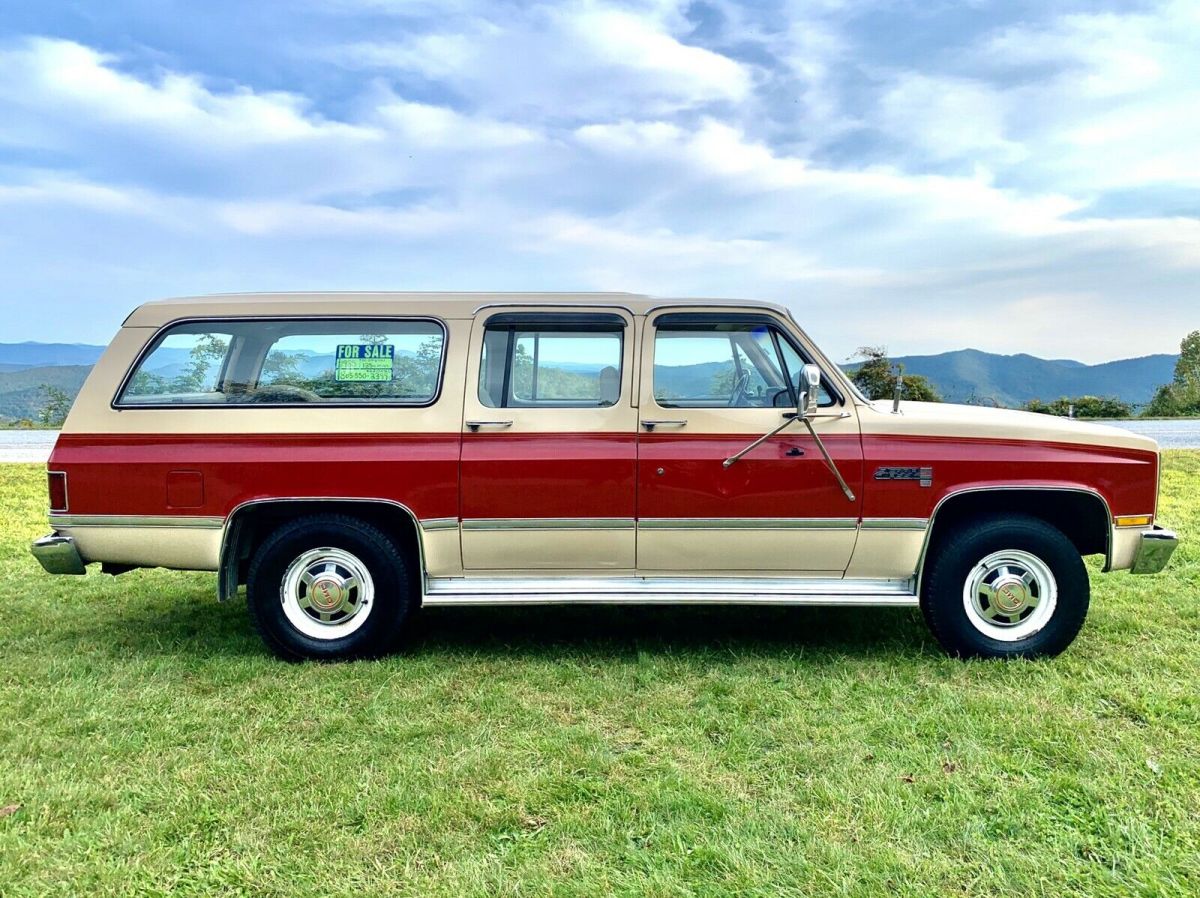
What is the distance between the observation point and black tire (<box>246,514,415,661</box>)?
14.9 feet

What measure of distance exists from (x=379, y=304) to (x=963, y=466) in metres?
3.43

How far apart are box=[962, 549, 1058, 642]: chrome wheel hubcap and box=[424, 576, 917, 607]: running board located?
0.37 meters

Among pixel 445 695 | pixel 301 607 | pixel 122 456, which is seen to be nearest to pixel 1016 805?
pixel 445 695

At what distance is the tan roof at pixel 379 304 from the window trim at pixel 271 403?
2 cm

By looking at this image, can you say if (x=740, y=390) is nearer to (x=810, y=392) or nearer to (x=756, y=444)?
(x=756, y=444)

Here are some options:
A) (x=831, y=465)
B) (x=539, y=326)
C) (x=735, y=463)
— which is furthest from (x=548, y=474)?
(x=831, y=465)

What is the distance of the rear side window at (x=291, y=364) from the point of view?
4.62 meters

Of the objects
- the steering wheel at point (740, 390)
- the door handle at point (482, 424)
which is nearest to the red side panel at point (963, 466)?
the steering wheel at point (740, 390)

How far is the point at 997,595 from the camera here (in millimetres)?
4492

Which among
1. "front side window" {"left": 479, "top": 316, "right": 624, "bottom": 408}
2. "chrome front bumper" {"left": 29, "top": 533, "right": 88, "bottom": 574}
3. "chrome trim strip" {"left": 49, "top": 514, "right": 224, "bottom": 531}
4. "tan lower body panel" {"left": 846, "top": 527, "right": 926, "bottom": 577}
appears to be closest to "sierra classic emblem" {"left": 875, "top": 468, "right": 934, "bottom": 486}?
"tan lower body panel" {"left": 846, "top": 527, "right": 926, "bottom": 577}

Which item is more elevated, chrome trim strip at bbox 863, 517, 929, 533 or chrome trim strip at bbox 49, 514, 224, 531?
chrome trim strip at bbox 863, 517, 929, 533

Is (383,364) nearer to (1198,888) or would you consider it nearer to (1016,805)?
(1016,805)

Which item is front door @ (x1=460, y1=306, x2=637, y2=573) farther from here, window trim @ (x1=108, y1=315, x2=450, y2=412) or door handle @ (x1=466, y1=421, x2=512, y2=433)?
window trim @ (x1=108, y1=315, x2=450, y2=412)

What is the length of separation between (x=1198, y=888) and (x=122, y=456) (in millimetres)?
5171
